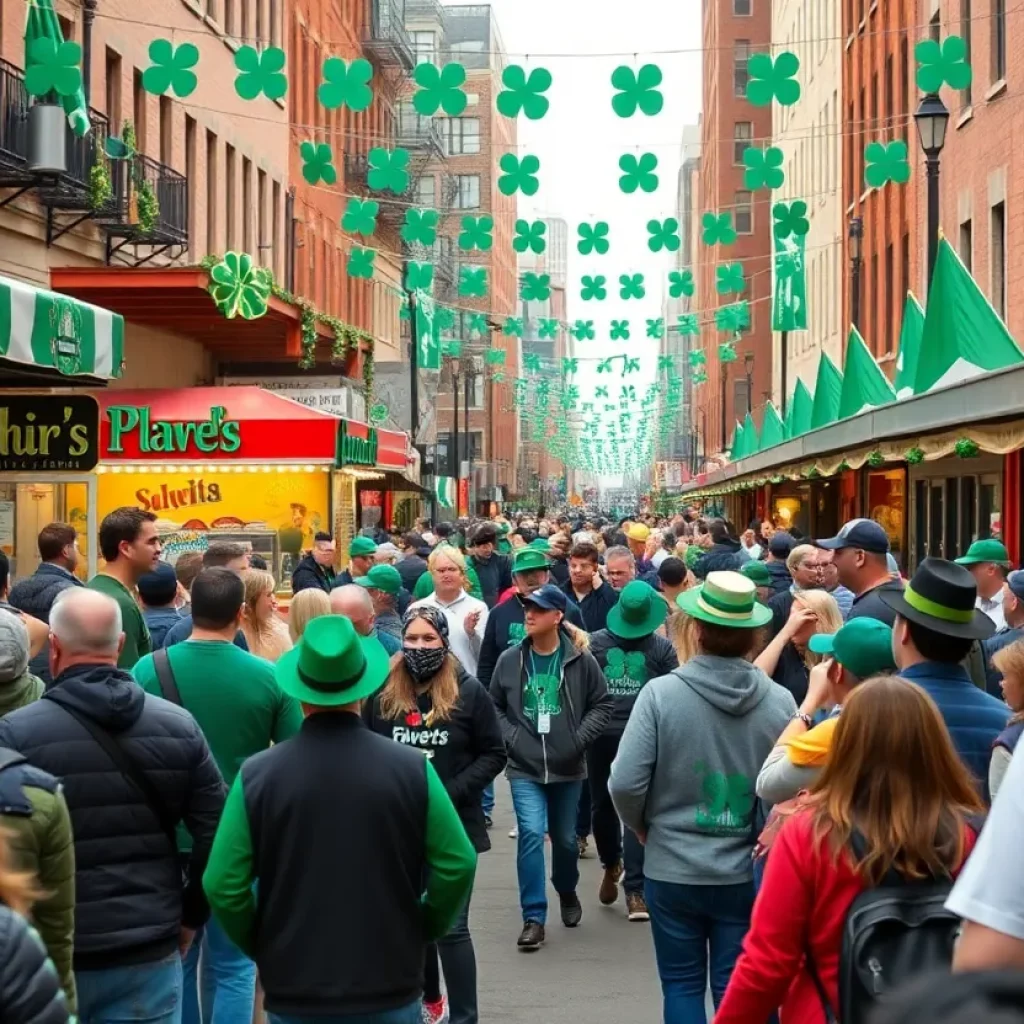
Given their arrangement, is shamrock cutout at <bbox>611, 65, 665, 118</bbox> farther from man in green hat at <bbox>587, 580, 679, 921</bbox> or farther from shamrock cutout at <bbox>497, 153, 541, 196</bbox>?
man in green hat at <bbox>587, 580, 679, 921</bbox>

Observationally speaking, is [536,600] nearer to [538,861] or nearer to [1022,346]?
[538,861]

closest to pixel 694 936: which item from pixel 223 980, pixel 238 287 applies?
pixel 223 980

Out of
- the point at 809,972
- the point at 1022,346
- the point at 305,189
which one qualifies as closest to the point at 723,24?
the point at 305,189

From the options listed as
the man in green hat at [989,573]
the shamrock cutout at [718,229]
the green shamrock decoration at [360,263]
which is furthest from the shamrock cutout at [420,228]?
the man in green hat at [989,573]

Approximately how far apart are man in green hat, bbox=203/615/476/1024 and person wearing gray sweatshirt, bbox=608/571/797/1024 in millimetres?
1388

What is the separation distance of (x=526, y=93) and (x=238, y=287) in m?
5.77

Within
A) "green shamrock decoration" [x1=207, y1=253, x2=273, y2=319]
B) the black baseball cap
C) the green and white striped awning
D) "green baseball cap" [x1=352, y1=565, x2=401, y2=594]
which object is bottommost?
"green baseball cap" [x1=352, y1=565, x2=401, y2=594]

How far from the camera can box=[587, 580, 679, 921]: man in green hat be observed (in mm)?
9445

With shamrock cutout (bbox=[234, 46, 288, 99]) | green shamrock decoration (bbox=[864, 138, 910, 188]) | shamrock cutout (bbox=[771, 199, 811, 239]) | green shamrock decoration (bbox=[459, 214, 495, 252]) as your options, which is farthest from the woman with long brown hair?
shamrock cutout (bbox=[771, 199, 811, 239])

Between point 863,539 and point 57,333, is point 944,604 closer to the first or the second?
point 863,539

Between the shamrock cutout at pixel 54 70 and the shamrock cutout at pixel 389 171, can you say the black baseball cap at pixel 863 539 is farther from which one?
the shamrock cutout at pixel 389 171

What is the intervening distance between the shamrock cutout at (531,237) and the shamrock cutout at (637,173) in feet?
9.12

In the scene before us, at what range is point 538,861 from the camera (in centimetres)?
902

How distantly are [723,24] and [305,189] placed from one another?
6776 cm
